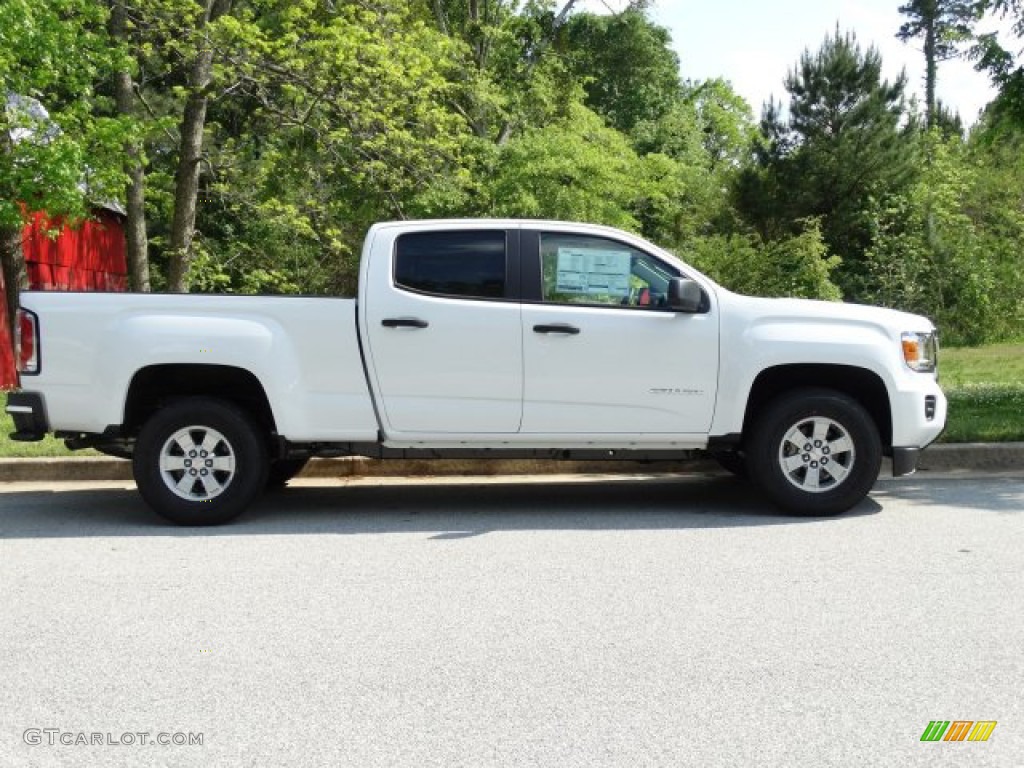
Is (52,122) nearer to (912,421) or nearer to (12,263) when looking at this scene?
(12,263)

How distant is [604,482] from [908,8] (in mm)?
58229

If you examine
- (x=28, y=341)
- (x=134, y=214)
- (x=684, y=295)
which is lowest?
(x=28, y=341)

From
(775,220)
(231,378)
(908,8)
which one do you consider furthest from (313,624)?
(908,8)

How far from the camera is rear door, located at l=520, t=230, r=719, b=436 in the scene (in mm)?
7312

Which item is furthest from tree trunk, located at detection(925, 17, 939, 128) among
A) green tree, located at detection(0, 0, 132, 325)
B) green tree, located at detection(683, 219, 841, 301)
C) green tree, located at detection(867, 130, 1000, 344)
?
green tree, located at detection(0, 0, 132, 325)

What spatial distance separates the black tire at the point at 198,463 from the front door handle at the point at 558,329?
2021 millimetres

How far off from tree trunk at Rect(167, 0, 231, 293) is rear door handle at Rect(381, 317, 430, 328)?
13.9 m

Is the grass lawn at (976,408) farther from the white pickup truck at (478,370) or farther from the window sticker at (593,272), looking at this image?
the window sticker at (593,272)

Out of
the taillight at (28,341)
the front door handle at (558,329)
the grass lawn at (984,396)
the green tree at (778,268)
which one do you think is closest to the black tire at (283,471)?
the taillight at (28,341)

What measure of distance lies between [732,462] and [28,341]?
202 inches

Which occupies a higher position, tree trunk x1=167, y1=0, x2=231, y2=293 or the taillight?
tree trunk x1=167, y1=0, x2=231, y2=293

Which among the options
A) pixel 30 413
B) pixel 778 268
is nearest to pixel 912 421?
pixel 30 413

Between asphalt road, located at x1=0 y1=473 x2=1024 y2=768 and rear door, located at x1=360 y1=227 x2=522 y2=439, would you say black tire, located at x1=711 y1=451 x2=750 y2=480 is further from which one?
rear door, located at x1=360 y1=227 x2=522 y2=439

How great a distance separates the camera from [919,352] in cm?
750
